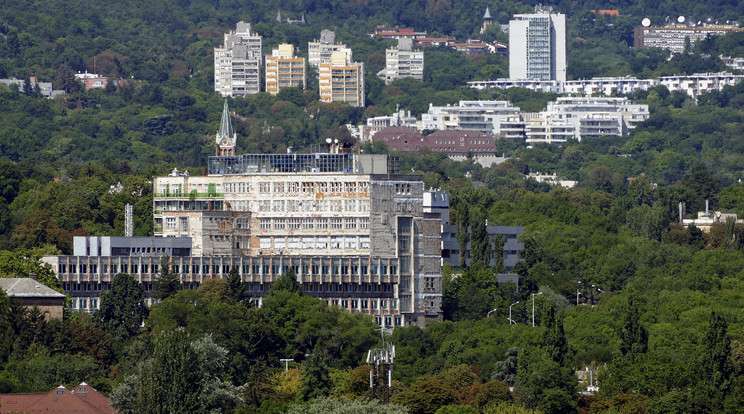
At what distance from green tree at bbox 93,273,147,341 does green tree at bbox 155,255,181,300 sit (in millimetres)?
1303

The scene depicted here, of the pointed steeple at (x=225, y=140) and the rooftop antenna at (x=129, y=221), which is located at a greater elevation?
the pointed steeple at (x=225, y=140)

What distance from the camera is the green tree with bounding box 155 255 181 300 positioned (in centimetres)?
13638

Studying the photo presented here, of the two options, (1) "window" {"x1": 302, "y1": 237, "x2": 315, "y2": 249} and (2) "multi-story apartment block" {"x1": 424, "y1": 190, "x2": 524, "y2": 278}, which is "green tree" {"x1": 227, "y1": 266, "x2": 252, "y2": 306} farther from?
(2) "multi-story apartment block" {"x1": 424, "y1": 190, "x2": 524, "y2": 278}

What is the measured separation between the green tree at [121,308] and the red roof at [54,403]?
2674 cm

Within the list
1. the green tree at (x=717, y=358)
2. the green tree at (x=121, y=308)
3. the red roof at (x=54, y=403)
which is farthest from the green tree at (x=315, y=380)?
the green tree at (x=121, y=308)

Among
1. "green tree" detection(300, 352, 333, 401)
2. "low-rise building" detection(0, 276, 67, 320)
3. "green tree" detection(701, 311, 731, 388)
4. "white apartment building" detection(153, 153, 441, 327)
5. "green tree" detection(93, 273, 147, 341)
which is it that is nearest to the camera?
"green tree" detection(300, 352, 333, 401)

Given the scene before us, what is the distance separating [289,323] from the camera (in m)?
131

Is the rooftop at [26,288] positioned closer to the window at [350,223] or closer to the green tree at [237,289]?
the green tree at [237,289]

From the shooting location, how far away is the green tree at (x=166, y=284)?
13638 centimetres

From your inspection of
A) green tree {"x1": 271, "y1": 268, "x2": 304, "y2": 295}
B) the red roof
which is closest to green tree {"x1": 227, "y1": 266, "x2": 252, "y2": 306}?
green tree {"x1": 271, "y1": 268, "x2": 304, "y2": 295}

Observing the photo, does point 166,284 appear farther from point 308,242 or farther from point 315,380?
point 315,380

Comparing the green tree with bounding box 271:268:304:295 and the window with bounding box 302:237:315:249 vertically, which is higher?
the window with bounding box 302:237:315:249

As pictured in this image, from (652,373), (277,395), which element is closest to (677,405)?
(652,373)

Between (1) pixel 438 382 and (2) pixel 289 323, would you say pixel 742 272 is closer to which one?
(2) pixel 289 323
